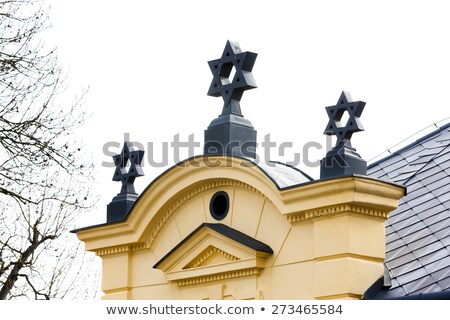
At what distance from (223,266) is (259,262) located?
2.04ft

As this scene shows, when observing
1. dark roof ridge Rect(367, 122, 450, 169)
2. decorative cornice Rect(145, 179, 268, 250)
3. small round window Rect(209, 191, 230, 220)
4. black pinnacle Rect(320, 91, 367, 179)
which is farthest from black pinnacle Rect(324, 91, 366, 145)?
dark roof ridge Rect(367, 122, 450, 169)

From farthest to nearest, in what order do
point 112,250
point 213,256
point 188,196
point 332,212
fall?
point 112,250 < point 188,196 < point 213,256 < point 332,212

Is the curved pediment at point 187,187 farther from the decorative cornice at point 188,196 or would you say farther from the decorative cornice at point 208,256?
the decorative cornice at point 208,256

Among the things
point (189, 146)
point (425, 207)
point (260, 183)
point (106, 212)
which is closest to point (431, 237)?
point (425, 207)

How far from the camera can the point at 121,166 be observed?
20562mm

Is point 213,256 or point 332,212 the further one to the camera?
point 213,256

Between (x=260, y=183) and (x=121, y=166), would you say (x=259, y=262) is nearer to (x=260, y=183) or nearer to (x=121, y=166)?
(x=260, y=183)

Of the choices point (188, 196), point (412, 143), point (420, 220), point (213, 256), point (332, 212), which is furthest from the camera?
point (412, 143)

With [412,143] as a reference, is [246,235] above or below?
below

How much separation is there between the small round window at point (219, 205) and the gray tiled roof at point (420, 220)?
2.22m

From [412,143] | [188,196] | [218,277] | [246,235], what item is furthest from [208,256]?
[412,143]

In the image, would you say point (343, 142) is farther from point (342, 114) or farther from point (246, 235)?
point (246, 235)

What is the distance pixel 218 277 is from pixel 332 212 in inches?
87.7

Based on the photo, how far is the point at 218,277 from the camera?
18438 millimetres
